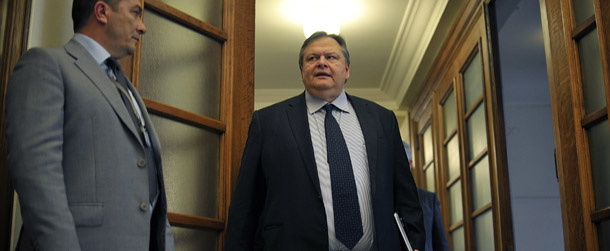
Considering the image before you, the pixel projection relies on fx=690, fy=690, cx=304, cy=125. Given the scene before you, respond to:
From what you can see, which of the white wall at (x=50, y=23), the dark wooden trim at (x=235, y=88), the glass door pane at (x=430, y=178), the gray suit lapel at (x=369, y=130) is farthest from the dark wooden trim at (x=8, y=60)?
the glass door pane at (x=430, y=178)

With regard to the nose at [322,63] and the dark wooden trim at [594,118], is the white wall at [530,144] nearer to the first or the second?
the dark wooden trim at [594,118]

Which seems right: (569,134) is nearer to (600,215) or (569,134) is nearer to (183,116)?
(600,215)

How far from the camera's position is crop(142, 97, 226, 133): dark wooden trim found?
218cm

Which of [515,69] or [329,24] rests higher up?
[329,24]

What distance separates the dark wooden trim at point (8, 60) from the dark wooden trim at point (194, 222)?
1.69 ft

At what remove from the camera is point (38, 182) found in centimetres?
128

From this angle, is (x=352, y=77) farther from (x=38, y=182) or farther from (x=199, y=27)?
(x=38, y=182)

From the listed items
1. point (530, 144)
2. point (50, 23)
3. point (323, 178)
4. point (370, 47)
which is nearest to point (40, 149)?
point (50, 23)

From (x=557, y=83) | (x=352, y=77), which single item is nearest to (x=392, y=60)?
(x=352, y=77)

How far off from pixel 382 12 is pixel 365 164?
9.89 feet

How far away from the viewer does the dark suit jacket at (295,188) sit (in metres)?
2.00

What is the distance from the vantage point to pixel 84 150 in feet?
4.62

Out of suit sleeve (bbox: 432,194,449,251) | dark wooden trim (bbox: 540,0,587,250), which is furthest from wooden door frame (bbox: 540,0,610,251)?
suit sleeve (bbox: 432,194,449,251)

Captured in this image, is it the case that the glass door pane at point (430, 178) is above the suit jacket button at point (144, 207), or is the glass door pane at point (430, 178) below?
above
